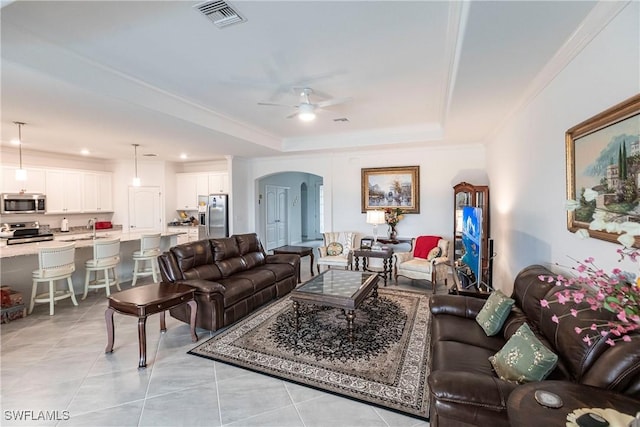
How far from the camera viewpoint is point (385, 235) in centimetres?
659

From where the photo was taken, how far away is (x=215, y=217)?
7812mm

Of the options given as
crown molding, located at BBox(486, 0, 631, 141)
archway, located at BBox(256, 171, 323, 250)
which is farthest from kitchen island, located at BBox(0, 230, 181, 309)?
crown molding, located at BBox(486, 0, 631, 141)

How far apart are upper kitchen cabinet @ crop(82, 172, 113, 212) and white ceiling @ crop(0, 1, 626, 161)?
2.82 metres

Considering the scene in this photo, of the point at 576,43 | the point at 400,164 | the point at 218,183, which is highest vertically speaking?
the point at 576,43

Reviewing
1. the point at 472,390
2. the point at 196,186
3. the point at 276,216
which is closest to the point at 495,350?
the point at 472,390

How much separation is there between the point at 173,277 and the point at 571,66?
174 inches

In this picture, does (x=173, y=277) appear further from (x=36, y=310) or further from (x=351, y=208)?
(x=351, y=208)

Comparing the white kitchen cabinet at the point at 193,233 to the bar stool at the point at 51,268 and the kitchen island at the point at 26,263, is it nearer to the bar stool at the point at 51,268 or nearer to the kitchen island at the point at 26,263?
the kitchen island at the point at 26,263

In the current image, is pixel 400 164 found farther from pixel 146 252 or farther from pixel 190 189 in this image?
pixel 190 189

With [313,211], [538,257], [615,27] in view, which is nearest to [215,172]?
[313,211]

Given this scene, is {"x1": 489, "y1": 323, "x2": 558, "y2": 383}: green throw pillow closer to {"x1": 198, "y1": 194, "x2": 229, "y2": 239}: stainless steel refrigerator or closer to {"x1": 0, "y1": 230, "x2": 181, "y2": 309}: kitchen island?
{"x1": 0, "y1": 230, "x2": 181, "y2": 309}: kitchen island

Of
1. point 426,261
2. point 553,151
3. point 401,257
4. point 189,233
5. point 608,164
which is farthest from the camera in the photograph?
point 189,233

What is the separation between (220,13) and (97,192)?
7459mm

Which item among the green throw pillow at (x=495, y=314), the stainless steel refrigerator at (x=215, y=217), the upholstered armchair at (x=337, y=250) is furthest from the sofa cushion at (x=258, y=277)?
the stainless steel refrigerator at (x=215, y=217)
